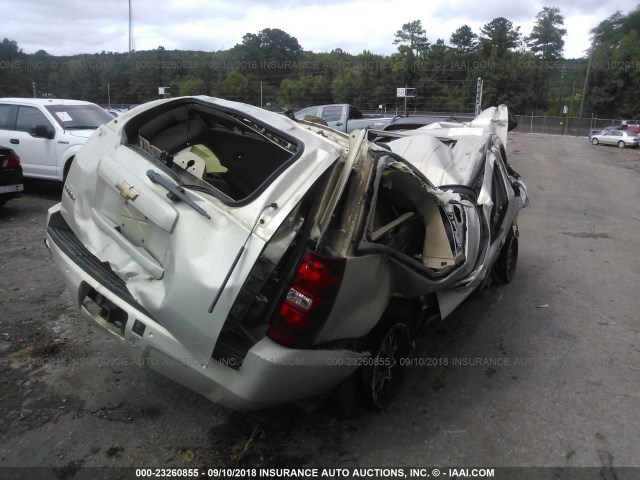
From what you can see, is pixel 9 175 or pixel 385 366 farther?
pixel 9 175

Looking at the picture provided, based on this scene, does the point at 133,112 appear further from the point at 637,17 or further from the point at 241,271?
the point at 637,17

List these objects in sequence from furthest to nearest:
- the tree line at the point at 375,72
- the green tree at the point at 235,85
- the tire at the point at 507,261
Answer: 1. the green tree at the point at 235,85
2. the tree line at the point at 375,72
3. the tire at the point at 507,261

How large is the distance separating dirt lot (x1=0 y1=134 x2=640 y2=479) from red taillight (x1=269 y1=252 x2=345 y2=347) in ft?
2.16

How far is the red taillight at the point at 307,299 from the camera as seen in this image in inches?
94.2

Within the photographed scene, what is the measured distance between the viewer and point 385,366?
10.5 feet

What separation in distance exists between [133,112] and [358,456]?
2.58m

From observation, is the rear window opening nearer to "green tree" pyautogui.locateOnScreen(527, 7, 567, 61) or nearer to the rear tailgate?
the rear tailgate

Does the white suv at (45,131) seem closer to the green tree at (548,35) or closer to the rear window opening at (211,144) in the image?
the rear window opening at (211,144)

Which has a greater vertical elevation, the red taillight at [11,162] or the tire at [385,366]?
the red taillight at [11,162]

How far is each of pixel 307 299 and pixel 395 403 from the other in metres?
1.35

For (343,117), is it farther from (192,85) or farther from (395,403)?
(192,85)

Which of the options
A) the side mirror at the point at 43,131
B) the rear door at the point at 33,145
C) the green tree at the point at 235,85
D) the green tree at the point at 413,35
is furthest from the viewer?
the green tree at the point at 413,35

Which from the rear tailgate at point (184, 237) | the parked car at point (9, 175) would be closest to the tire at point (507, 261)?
the rear tailgate at point (184, 237)

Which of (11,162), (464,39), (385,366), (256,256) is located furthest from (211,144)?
(464,39)
